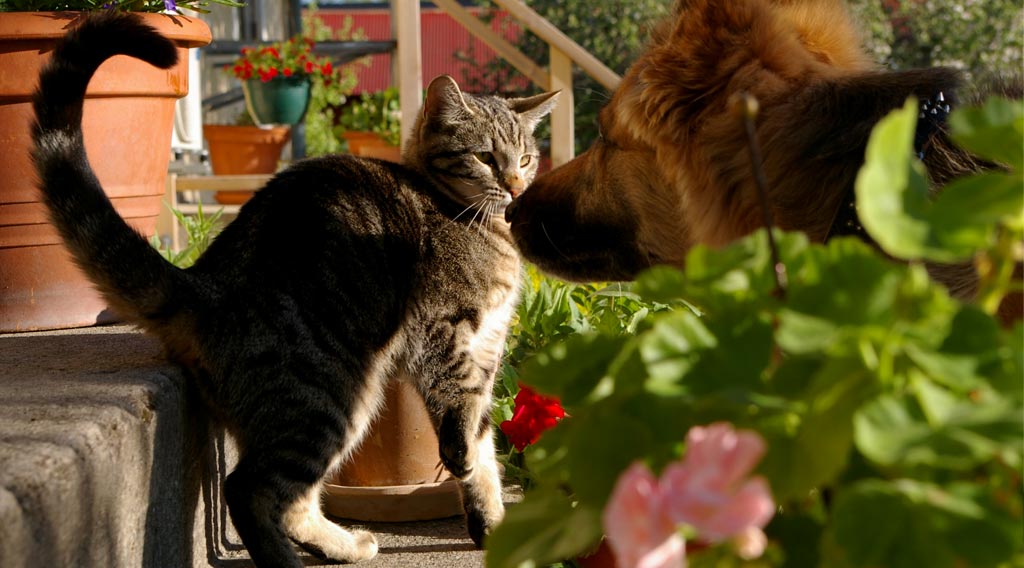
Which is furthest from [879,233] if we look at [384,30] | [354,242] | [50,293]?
[384,30]

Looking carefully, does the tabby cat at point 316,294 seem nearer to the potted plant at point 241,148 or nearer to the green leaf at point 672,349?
the green leaf at point 672,349

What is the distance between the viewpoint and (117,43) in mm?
2506

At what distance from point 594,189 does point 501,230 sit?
0.76 m

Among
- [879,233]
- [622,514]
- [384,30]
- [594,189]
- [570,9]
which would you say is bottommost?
[384,30]

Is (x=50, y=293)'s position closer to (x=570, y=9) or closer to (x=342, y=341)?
(x=342, y=341)

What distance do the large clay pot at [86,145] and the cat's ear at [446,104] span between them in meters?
0.83

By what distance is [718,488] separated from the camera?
2.46 feet

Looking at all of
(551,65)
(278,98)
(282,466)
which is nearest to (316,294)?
(282,466)

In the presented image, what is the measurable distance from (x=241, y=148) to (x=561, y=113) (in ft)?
16.4

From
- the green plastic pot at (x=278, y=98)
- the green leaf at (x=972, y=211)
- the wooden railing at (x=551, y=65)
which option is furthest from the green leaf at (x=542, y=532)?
the green plastic pot at (x=278, y=98)

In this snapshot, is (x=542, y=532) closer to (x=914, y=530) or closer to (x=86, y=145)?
(x=914, y=530)

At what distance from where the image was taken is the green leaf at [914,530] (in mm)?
713

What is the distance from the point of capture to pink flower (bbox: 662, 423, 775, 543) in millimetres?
736

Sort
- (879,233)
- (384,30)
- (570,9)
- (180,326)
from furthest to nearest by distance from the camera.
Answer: (384,30)
(570,9)
(180,326)
(879,233)
